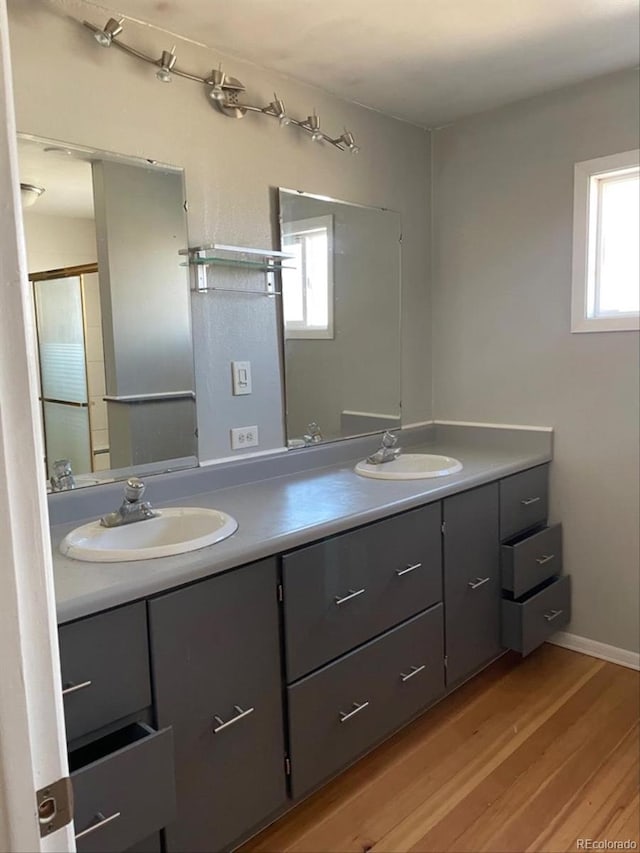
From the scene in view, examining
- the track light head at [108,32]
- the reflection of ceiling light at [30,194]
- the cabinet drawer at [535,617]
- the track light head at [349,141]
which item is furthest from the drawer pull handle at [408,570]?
the track light head at [108,32]

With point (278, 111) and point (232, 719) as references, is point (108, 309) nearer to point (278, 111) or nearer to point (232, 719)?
point (278, 111)

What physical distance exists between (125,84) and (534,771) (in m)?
2.36

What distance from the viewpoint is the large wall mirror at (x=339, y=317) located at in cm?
242

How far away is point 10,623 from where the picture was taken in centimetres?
56

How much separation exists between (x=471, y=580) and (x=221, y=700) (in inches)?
43.5

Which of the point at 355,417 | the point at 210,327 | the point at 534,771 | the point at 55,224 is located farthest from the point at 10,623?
the point at 355,417

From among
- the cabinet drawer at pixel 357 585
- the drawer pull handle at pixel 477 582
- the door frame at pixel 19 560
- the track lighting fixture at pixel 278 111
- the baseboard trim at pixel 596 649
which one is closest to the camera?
the door frame at pixel 19 560

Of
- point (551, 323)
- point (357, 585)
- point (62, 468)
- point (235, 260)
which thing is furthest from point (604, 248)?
point (62, 468)

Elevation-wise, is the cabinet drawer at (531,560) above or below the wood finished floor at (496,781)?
above

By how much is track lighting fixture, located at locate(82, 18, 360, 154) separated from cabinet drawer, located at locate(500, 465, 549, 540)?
1436mm

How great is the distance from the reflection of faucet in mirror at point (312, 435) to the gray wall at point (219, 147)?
121 mm

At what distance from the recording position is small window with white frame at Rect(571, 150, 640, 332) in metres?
2.50

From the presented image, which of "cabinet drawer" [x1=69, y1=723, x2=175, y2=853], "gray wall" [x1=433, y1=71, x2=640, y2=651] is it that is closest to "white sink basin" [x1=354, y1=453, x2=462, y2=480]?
"gray wall" [x1=433, y1=71, x2=640, y2=651]

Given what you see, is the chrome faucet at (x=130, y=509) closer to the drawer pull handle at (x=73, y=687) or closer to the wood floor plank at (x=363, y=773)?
the drawer pull handle at (x=73, y=687)
